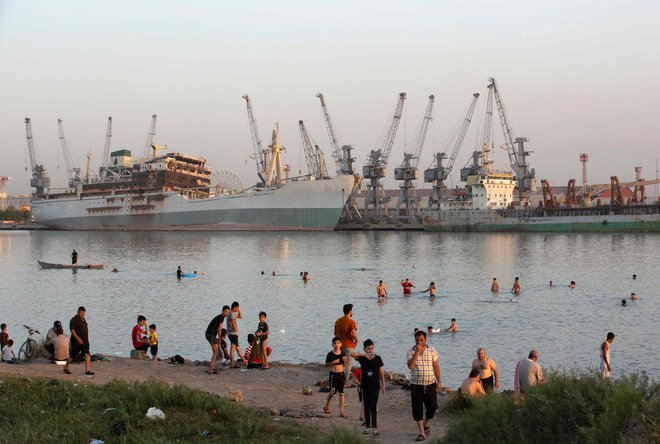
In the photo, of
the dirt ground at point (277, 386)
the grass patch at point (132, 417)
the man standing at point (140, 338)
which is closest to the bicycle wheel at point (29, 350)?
the dirt ground at point (277, 386)

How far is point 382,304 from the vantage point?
123 feet

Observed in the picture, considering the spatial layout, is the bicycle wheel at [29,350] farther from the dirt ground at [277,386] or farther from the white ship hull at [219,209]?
the white ship hull at [219,209]

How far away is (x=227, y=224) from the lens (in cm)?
14550

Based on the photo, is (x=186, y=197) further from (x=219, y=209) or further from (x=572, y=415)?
(x=572, y=415)

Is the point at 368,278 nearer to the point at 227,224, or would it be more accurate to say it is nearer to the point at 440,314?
the point at 440,314

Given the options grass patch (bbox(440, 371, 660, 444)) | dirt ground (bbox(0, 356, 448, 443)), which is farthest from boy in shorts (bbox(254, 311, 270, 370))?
grass patch (bbox(440, 371, 660, 444))

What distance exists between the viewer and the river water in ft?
82.0

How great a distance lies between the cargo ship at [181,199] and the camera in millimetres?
139250

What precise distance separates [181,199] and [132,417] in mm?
139800

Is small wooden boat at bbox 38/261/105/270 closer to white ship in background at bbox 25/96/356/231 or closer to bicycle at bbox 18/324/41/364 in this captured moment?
bicycle at bbox 18/324/41/364

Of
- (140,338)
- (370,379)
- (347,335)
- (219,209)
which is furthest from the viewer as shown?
(219,209)

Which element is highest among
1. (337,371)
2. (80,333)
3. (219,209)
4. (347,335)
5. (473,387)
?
Result: (219,209)

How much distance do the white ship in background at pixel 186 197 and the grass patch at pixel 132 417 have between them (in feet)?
405

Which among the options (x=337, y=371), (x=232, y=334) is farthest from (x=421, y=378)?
(x=232, y=334)
